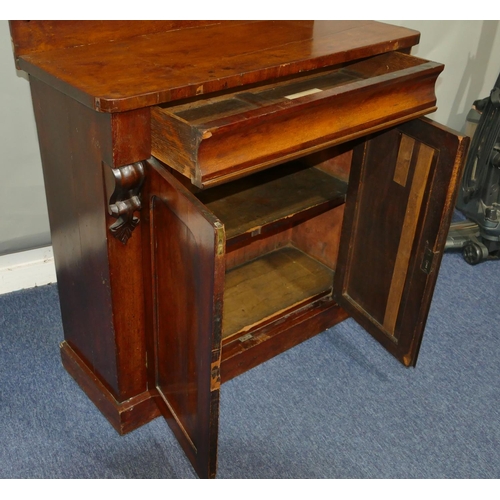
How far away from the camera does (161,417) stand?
5.74 ft

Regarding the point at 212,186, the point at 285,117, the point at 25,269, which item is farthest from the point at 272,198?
the point at 25,269

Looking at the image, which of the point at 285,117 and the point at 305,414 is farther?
the point at 305,414

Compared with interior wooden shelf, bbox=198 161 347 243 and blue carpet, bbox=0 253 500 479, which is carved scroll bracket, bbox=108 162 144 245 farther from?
blue carpet, bbox=0 253 500 479

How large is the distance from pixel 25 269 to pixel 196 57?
1.13 meters

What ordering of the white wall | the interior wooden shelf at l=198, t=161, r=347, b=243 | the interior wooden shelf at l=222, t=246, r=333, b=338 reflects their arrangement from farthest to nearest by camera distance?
the interior wooden shelf at l=222, t=246, r=333, b=338, the white wall, the interior wooden shelf at l=198, t=161, r=347, b=243

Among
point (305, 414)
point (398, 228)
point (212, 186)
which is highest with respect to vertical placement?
point (212, 186)

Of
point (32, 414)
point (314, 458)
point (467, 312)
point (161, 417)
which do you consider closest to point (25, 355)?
point (32, 414)

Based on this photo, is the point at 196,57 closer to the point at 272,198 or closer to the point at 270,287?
the point at 272,198

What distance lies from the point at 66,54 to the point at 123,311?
0.60 m

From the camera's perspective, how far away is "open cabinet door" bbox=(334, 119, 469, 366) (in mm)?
1565

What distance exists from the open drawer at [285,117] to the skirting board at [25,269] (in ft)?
→ 3.17

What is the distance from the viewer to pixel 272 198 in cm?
179

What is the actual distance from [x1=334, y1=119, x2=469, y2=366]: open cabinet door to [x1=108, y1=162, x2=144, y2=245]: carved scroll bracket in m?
0.75

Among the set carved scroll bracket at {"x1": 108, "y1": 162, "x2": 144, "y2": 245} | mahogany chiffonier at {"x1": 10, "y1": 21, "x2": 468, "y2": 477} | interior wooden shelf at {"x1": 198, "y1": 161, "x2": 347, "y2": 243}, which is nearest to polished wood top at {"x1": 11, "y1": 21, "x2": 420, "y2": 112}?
mahogany chiffonier at {"x1": 10, "y1": 21, "x2": 468, "y2": 477}
